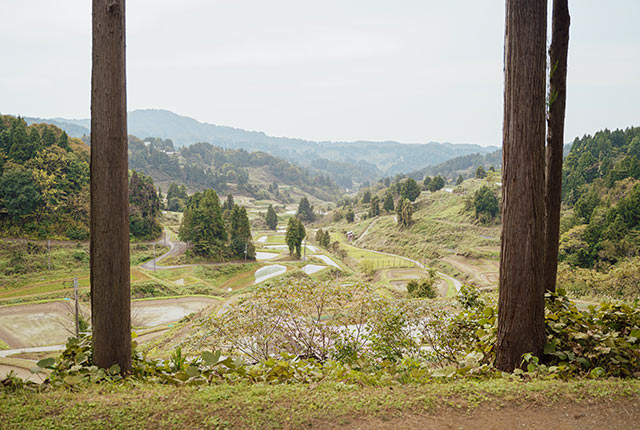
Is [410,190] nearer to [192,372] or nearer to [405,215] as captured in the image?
[405,215]

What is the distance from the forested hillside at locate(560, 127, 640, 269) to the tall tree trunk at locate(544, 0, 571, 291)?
36766 mm

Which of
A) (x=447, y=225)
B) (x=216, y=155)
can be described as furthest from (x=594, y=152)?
(x=216, y=155)

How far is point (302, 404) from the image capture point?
2400mm

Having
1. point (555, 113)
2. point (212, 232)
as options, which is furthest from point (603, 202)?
point (555, 113)

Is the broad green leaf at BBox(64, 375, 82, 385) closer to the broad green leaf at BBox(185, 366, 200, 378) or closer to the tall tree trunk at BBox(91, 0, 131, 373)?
the tall tree trunk at BBox(91, 0, 131, 373)

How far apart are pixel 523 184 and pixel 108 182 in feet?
9.85

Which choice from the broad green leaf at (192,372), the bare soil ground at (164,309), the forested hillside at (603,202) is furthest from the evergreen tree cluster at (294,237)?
the broad green leaf at (192,372)

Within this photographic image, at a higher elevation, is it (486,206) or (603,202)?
(603,202)

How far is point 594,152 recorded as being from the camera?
180 feet

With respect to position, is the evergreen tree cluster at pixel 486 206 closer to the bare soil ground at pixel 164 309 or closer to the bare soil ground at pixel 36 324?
the bare soil ground at pixel 164 309

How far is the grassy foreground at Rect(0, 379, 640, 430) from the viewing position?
7.32 ft

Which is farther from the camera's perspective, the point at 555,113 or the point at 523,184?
the point at 555,113

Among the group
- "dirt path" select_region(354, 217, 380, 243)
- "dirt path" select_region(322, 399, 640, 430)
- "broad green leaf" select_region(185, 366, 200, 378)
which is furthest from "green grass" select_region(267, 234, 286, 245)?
"dirt path" select_region(322, 399, 640, 430)

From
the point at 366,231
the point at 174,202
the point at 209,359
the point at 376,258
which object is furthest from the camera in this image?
the point at 174,202
